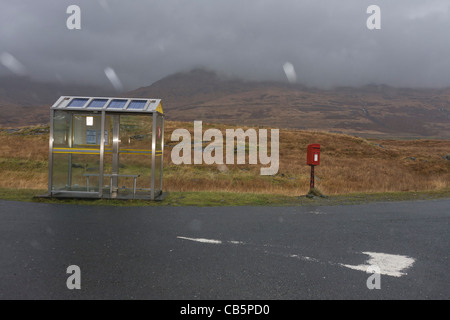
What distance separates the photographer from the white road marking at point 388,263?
4959 millimetres

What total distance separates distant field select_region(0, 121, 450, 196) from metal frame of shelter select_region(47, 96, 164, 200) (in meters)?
2.71

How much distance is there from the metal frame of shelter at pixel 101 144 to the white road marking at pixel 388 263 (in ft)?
23.7

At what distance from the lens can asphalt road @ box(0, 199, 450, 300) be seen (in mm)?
4266

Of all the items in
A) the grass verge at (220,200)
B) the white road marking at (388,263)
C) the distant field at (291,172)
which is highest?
the distant field at (291,172)

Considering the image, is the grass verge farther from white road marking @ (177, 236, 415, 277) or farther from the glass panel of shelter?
white road marking @ (177, 236, 415, 277)

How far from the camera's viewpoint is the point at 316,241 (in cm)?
650

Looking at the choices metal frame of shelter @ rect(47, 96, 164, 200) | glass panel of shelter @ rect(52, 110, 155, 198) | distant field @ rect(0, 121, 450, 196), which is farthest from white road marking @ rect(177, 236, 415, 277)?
distant field @ rect(0, 121, 450, 196)

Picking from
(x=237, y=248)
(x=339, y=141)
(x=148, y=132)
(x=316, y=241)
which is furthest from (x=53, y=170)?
(x=339, y=141)

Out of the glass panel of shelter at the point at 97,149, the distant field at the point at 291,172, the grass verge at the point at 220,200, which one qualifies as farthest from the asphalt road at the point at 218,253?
the distant field at the point at 291,172

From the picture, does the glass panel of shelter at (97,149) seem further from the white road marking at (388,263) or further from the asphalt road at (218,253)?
the white road marking at (388,263)

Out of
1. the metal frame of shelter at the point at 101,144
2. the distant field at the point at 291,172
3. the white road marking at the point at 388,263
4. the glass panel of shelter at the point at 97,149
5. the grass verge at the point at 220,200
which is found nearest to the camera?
the white road marking at the point at 388,263

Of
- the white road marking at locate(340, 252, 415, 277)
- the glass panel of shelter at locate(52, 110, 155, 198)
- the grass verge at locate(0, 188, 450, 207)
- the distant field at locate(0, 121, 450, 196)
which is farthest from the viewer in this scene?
the distant field at locate(0, 121, 450, 196)
